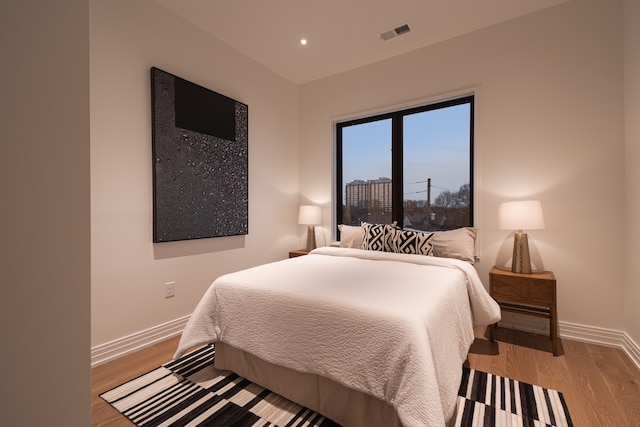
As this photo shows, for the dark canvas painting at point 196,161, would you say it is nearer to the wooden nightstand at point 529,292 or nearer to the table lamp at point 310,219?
the table lamp at point 310,219

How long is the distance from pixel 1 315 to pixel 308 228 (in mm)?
3244

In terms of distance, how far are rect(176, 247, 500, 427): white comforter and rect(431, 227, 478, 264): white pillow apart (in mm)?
423

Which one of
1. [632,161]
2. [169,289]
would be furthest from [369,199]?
[169,289]

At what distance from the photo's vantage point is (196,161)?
2.69 meters

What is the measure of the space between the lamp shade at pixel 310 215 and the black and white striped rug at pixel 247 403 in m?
1.98

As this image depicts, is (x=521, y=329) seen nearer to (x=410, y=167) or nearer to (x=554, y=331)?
(x=554, y=331)

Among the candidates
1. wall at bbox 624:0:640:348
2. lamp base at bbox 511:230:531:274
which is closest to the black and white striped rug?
lamp base at bbox 511:230:531:274

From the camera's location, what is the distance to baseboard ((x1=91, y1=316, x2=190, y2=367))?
2076mm

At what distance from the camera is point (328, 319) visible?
144cm

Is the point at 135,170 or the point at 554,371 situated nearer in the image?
the point at 554,371

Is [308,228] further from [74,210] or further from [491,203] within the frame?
[74,210]

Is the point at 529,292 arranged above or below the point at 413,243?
below

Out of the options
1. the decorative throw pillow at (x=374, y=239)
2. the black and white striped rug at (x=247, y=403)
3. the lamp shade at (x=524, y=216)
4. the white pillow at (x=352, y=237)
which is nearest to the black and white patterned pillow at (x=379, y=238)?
the decorative throw pillow at (x=374, y=239)

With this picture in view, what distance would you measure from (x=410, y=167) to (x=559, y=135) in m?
1.33
